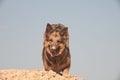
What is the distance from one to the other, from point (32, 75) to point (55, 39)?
1939 mm

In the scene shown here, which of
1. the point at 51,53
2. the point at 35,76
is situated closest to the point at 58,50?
the point at 51,53

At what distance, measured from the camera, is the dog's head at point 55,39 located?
17.5 metres

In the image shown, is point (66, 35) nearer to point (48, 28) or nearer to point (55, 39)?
point (55, 39)

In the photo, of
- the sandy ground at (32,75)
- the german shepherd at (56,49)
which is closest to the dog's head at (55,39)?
the german shepherd at (56,49)

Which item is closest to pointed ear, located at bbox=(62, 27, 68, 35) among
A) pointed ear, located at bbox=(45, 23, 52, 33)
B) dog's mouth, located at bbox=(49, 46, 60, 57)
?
pointed ear, located at bbox=(45, 23, 52, 33)

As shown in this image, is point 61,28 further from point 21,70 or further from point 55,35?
point 21,70

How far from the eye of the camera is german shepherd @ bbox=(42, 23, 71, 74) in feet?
57.5

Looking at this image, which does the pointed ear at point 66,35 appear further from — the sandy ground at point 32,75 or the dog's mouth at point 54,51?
the sandy ground at point 32,75

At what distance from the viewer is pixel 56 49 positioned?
1741 cm

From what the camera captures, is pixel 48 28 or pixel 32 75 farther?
pixel 48 28

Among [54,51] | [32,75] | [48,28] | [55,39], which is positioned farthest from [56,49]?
[32,75]

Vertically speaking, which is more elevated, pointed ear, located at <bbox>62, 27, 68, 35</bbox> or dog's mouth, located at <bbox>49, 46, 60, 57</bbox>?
pointed ear, located at <bbox>62, 27, 68, 35</bbox>

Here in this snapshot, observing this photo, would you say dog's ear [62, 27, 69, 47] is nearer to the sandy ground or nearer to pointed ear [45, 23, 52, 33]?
pointed ear [45, 23, 52, 33]

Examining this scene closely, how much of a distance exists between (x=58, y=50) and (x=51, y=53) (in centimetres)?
35
